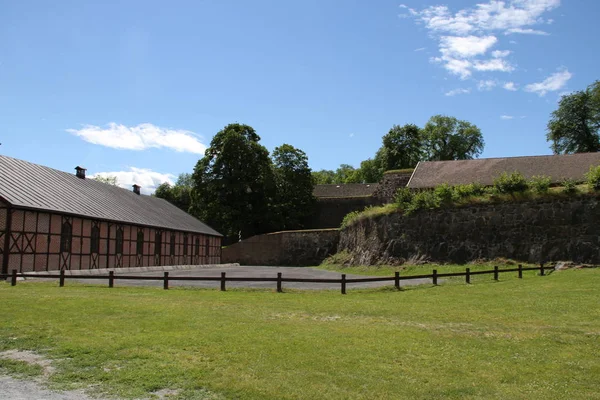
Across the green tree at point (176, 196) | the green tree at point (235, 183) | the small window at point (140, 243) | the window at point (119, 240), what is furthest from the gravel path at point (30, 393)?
the green tree at point (176, 196)

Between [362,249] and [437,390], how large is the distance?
28.4 metres

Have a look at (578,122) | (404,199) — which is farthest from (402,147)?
(404,199)

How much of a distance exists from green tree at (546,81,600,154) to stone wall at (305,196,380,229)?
930 inches

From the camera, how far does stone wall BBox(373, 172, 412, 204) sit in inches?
1804

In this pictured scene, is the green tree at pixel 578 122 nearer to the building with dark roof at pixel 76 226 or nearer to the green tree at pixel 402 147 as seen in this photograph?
the green tree at pixel 402 147

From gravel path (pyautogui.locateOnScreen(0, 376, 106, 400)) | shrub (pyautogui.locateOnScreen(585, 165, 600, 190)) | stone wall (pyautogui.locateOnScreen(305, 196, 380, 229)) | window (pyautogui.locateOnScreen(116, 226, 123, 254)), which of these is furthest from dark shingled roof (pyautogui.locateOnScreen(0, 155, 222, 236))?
shrub (pyautogui.locateOnScreen(585, 165, 600, 190))

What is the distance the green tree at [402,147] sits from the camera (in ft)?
227

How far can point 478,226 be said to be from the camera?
92.2 feet

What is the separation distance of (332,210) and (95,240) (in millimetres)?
34831

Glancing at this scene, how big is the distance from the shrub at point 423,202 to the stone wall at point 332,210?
95.2ft

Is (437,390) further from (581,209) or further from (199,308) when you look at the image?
(581,209)

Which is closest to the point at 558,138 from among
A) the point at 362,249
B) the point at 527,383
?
the point at 362,249

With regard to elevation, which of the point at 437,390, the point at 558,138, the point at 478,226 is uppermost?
the point at 558,138

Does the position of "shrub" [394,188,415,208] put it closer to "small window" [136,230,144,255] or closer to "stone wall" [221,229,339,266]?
"stone wall" [221,229,339,266]
